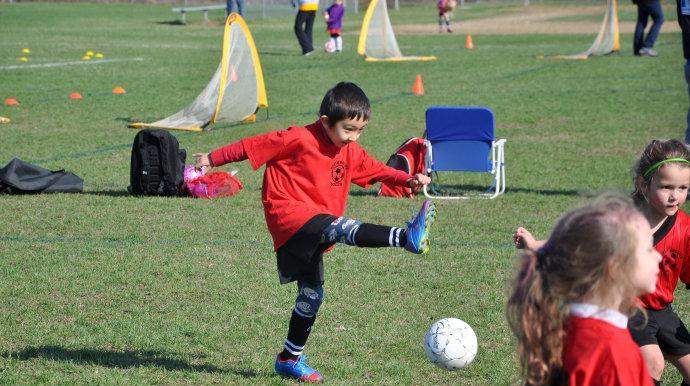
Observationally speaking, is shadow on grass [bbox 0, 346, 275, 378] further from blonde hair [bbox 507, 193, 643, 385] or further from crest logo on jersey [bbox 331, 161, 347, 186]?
blonde hair [bbox 507, 193, 643, 385]

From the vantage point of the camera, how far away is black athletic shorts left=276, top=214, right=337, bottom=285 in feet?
17.3

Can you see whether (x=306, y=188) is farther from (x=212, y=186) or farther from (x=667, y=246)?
(x=212, y=186)

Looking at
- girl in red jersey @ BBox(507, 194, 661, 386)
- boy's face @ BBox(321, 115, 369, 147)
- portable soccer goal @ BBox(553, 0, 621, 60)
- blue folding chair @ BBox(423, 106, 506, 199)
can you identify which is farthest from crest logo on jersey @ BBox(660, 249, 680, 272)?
portable soccer goal @ BBox(553, 0, 621, 60)

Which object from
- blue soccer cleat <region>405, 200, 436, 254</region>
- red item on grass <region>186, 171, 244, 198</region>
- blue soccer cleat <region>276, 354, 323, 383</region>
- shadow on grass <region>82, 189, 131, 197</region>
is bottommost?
shadow on grass <region>82, 189, 131, 197</region>

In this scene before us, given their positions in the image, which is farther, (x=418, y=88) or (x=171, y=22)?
(x=171, y=22)

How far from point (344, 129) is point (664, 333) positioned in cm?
189

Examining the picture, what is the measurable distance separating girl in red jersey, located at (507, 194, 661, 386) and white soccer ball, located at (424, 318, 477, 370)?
2.29 meters

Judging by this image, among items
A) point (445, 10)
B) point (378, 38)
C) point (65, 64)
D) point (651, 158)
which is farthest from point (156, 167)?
point (445, 10)

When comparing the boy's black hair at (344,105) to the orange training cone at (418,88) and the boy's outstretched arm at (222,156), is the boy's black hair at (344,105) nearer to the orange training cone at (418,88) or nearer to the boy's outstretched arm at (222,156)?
the boy's outstretched arm at (222,156)

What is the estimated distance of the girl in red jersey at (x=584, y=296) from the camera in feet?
9.72

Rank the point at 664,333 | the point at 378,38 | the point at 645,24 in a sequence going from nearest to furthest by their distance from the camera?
the point at 664,333 → the point at 378,38 → the point at 645,24

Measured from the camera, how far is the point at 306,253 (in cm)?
527

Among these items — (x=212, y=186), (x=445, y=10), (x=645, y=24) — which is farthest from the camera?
(x=445, y=10)

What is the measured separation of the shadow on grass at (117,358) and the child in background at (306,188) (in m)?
0.41
